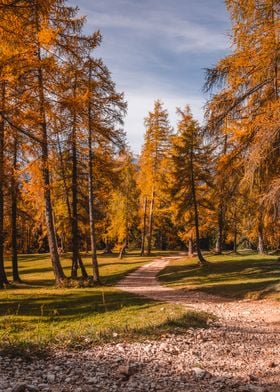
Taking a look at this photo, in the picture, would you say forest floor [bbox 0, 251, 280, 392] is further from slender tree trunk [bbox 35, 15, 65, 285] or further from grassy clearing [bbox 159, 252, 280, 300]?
slender tree trunk [bbox 35, 15, 65, 285]

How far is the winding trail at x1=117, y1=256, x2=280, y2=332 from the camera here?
35.3 ft

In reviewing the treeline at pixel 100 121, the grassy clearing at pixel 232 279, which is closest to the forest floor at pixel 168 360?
the treeline at pixel 100 121

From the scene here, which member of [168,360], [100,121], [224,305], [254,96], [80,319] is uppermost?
[100,121]

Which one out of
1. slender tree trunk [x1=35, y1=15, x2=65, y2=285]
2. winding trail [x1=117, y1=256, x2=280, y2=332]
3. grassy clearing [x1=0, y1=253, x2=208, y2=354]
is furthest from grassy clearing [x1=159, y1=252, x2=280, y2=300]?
slender tree trunk [x1=35, y1=15, x2=65, y2=285]

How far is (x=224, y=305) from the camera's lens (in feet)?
47.1

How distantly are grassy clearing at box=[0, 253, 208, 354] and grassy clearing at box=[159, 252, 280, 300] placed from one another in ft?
12.9

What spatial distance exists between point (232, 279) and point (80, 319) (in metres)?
11.9

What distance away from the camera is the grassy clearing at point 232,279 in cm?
1653

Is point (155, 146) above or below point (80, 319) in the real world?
above

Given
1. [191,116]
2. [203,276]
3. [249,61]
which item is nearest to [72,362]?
[249,61]

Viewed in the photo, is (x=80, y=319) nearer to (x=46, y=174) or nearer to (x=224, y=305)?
(x=224, y=305)

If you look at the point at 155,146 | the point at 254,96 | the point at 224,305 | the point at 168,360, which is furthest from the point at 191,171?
the point at 168,360

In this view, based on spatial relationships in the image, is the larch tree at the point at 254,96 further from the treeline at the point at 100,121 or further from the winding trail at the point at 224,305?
the winding trail at the point at 224,305

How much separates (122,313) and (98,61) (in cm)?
1305
